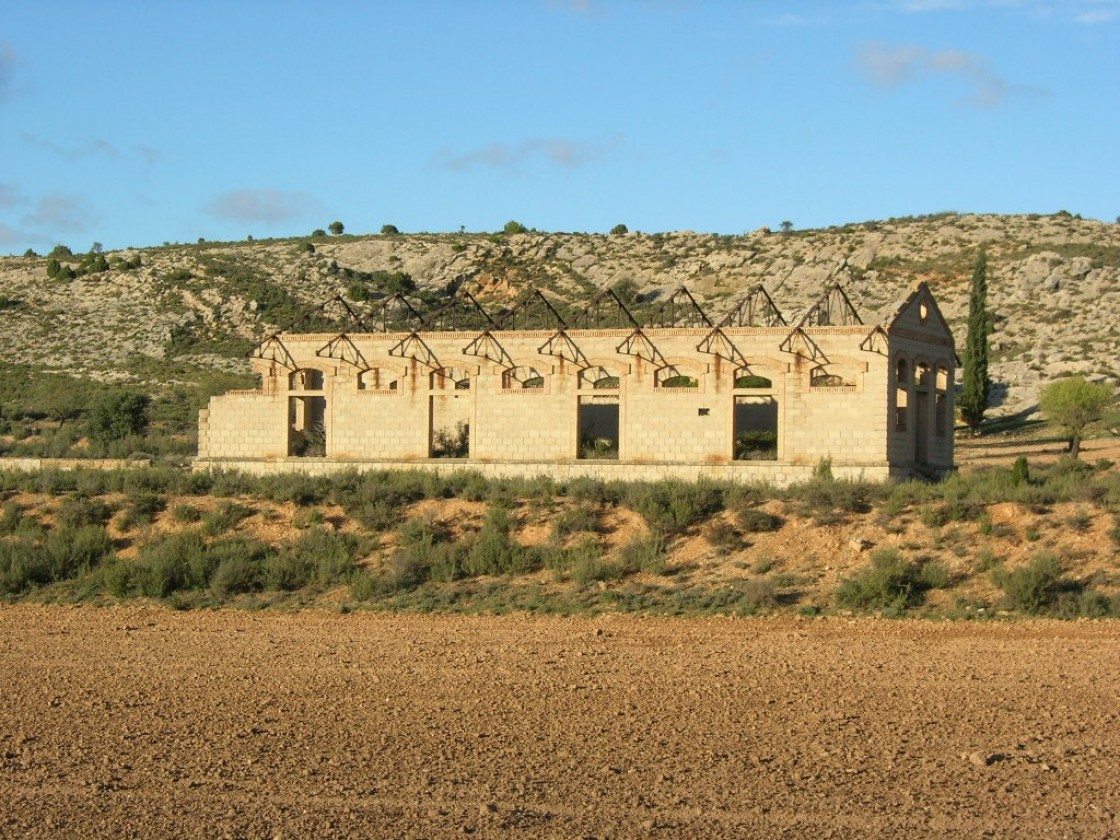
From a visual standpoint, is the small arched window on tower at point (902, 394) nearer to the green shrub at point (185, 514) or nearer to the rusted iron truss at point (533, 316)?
the rusted iron truss at point (533, 316)

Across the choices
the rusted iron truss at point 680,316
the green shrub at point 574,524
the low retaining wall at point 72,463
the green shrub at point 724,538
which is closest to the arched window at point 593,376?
the rusted iron truss at point 680,316

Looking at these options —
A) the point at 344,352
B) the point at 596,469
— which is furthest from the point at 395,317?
the point at 596,469

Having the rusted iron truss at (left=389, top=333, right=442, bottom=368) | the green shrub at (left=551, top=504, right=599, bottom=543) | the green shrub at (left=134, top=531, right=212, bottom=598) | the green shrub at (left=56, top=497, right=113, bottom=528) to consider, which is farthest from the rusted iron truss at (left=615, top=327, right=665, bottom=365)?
the green shrub at (left=56, top=497, right=113, bottom=528)

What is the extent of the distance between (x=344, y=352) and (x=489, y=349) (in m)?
4.08

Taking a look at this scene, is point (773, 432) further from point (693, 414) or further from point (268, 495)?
point (268, 495)

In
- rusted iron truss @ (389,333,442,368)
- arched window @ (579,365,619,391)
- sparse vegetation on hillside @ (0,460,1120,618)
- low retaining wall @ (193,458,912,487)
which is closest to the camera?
sparse vegetation on hillside @ (0,460,1120,618)

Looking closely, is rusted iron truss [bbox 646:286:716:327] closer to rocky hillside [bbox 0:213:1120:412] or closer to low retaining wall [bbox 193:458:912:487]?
low retaining wall [bbox 193:458:912:487]

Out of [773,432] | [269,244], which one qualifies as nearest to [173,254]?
[269,244]

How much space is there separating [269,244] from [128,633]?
69.3m

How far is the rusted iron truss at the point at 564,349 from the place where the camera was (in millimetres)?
35500

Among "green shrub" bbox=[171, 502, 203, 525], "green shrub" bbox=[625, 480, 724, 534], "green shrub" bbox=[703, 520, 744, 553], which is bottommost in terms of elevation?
"green shrub" bbox=[703, 520, 744, 553]

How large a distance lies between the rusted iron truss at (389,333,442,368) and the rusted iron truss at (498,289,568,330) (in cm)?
Result: 202

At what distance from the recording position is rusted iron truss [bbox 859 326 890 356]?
33.5 metres

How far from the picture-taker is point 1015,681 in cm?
1803
